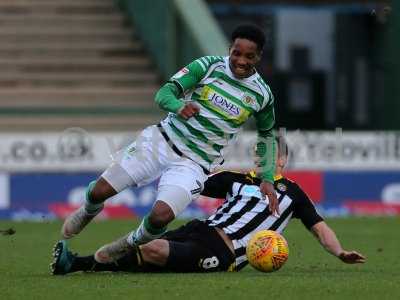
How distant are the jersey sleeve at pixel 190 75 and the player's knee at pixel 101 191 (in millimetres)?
843

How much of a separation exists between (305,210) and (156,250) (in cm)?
114

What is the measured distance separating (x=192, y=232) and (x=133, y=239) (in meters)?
0.60

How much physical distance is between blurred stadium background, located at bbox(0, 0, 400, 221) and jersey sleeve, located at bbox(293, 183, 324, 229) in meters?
8.21

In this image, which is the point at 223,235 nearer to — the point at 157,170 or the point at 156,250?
the point at 156,250

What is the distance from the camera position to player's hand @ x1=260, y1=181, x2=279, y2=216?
9094mm

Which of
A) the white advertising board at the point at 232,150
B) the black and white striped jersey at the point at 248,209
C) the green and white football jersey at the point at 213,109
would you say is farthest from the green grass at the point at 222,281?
the white advertising board at the point at 232,150

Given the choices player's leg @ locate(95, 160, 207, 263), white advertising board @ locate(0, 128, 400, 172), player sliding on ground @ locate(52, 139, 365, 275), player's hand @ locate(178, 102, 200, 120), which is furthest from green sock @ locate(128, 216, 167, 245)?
white advertising board @ locate(0, 128, 400, 172)

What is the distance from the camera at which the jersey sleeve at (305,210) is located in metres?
9.40

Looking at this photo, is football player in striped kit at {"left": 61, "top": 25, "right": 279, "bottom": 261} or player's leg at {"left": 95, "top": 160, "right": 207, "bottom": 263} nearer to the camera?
player's leg at {"left": 95, "top": 160, "right": 207, "bottom": 263}

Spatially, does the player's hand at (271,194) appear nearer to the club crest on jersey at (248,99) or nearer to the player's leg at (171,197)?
the player's leg at (171,197)

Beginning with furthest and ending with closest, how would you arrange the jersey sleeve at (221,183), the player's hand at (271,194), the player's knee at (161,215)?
the jersey sleeve at (221,183) < the player's hand at (271,194) < the player's knee at (161,215)

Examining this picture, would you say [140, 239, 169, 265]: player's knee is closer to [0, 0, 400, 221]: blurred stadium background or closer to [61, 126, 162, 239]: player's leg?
[61, 126, 162, 239]: player's leg

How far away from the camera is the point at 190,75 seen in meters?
9.01

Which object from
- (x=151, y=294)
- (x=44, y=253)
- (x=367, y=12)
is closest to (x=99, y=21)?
(x=367, y=12)
